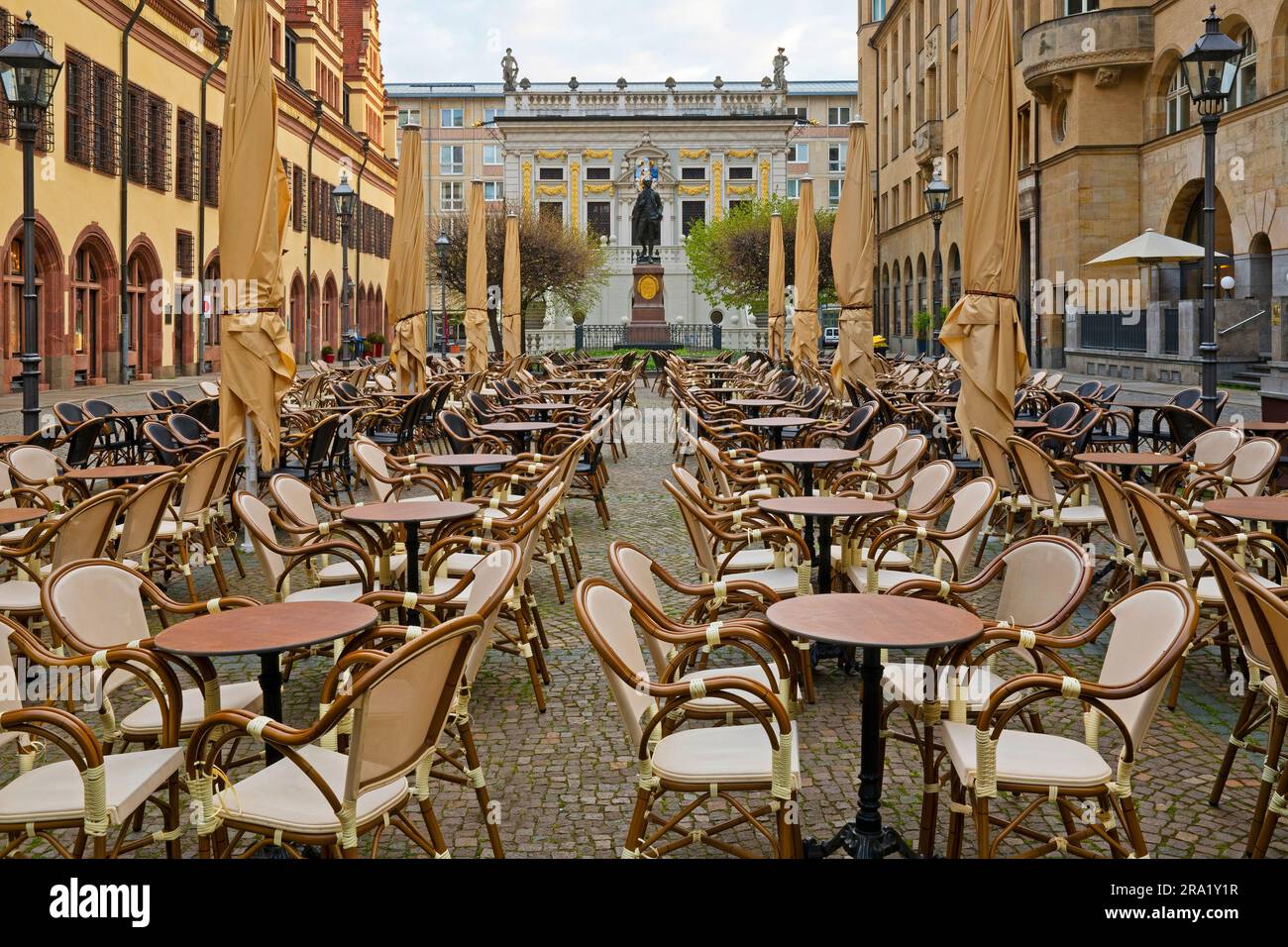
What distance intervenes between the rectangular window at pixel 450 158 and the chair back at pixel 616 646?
8225 cm

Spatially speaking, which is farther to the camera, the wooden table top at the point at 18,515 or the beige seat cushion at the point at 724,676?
the wooden table top at the point at 18,515

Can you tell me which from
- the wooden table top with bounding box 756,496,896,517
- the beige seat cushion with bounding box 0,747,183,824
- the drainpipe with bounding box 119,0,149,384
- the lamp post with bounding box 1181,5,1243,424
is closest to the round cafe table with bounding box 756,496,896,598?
the wooden table top with bounding box 756,496,896,517

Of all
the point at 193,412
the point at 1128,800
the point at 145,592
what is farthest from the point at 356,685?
the point at 193,412

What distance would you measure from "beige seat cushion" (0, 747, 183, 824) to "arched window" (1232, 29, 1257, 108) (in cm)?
2492

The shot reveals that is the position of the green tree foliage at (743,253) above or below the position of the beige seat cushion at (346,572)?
above

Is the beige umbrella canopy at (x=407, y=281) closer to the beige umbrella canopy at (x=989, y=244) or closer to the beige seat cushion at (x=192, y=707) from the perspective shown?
the beige umbrella canopy at (x=989, y=244)

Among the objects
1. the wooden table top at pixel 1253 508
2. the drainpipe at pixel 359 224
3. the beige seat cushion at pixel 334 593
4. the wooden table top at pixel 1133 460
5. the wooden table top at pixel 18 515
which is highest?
the drainpipe at pixel 359 224

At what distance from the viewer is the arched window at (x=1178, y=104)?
89.5 feet

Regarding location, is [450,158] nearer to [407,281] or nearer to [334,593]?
[407,281]

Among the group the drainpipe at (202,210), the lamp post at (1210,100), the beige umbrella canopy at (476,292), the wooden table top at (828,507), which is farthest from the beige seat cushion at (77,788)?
the drainpipe at (202,210)

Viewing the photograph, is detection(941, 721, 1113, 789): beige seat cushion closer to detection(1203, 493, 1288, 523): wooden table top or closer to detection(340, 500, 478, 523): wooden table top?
detection(1203, 493, 1288, 523): wooden table top

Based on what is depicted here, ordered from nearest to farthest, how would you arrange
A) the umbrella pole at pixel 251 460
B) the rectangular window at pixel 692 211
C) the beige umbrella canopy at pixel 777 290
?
1. the umbrella pole at pixel 251 460
2. the beige umbrella canopy at pixel 777 290
3. the rectangular window at pixel 692 211

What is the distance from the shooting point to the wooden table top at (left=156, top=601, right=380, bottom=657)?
349 centimetres
